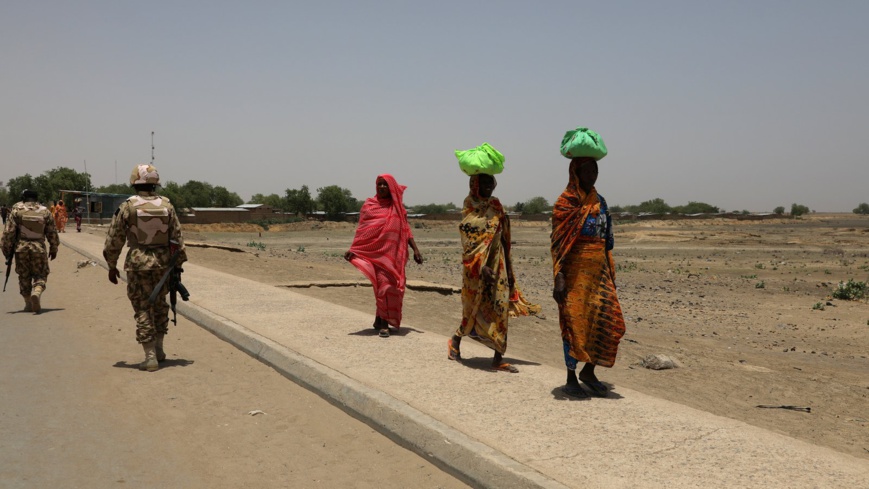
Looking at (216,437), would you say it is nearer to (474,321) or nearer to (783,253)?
(474,321)

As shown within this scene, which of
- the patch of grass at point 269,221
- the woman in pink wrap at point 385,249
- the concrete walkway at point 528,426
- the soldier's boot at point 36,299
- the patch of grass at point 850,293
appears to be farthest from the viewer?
the patch of grass at point 269,221

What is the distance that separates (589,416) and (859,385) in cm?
484

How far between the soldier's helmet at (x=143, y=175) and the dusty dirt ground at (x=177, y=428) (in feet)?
6.09

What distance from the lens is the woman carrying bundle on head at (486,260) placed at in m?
6.42

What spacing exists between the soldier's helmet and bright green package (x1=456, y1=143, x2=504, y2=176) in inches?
122

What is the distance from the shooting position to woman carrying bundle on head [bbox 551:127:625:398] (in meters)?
5.45

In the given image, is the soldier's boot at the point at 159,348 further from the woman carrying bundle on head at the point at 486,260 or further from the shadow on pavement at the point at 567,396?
the shadow on pavement at the point at 567,396

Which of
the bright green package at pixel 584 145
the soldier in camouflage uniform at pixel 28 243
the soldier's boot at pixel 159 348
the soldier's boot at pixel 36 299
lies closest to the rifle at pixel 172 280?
the soldier's boot at pixel 159 348

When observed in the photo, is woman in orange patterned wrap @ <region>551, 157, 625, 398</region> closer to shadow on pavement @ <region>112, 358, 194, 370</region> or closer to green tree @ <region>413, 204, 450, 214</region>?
shadow on pavement @ <region>112, 358, 194, 370</region>

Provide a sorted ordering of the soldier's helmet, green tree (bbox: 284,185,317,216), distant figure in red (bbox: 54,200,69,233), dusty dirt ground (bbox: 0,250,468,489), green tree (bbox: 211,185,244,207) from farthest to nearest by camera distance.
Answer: green tree (bbox: 211,185,244,207) → green tree (bbox: 284,185,317,216) → distant figure in red (bbox: 54,200,69,233) → the soldier's helmet → dusty dirt ground (bbox: 0,250,468,489)

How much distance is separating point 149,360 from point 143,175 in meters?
1.82

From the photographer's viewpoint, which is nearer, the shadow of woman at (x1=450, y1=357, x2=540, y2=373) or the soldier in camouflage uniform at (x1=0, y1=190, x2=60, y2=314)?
the shadow of woman at (x1=450, y1=357, x2=540, y2=373)

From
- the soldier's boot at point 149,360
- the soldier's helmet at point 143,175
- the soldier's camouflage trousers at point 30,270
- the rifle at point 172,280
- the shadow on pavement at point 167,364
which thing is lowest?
the shadow on pavement at point 167,364

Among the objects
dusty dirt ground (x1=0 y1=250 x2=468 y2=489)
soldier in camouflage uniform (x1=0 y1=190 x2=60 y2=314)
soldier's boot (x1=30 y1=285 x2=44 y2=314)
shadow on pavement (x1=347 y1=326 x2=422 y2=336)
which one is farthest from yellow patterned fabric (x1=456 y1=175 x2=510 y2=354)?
soldier in camouflage uniform (x1=0 y1=190 x2=60 y2=314)
